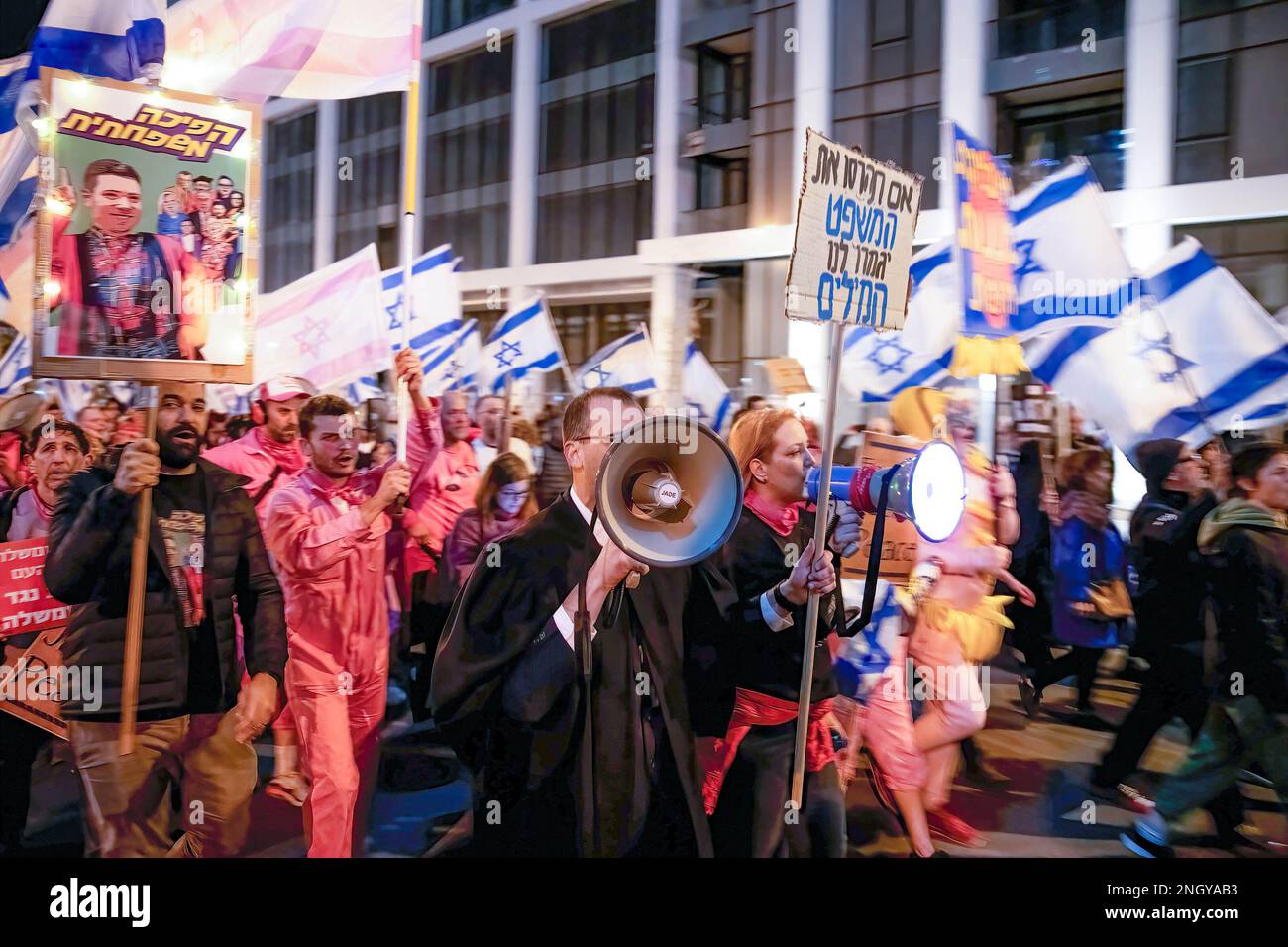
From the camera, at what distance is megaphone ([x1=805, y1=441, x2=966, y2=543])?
3436 millimetres

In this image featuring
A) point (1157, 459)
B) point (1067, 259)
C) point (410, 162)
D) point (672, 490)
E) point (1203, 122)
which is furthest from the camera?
point (1157, 459)

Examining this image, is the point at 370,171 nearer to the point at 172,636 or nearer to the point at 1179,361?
the point at 172,636

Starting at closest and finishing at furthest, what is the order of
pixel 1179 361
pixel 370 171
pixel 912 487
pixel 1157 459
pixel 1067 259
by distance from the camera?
1. pixel 912 487
2. pixel 370 171
3. pixel 1067 259
4. pixel 1179 361
5. pixel 1157 459

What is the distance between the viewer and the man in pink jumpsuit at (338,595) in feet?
12.1

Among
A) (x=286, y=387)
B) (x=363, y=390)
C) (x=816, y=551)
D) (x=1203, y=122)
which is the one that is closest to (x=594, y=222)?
(x=363, y=390)

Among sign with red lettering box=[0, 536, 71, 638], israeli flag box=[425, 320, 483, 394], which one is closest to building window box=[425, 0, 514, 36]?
israeli flag box=[425, 320, 483, 394]

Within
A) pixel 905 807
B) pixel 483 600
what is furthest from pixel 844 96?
pixel 905 807

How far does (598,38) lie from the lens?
3.66 meters

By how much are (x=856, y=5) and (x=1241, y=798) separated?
313 cm

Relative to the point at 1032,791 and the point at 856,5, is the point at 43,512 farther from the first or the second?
the point at 1032,791

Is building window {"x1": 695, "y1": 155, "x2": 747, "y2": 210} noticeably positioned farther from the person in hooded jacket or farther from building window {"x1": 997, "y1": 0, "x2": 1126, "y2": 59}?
the person in hooded jacket

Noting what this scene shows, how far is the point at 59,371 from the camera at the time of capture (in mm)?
3441

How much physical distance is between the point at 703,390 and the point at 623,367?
0.89 ft
